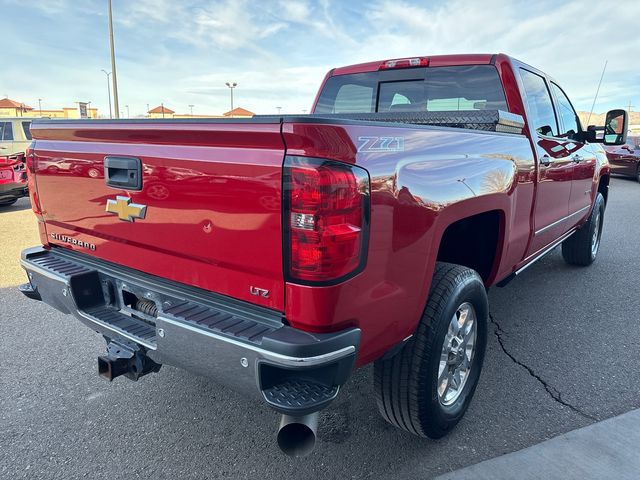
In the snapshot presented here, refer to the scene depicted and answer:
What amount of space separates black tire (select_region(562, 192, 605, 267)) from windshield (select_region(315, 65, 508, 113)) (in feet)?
8.90

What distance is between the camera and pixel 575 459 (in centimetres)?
240

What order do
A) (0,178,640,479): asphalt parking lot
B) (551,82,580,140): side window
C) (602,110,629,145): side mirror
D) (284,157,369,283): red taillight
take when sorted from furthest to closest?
(602,110,629,145): side mirror → (551,82,580,140): side window → (0,178,640,479): asphalt parking lot → (284,157,369,283): red taillight

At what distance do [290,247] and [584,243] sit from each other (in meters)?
4.97

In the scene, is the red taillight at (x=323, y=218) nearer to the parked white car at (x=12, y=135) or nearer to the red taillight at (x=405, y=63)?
the red taillight at (x=405, y=63)

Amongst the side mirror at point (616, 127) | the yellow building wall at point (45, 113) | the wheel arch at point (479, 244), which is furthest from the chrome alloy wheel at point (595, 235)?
the yellow building wall at point (45, 113)

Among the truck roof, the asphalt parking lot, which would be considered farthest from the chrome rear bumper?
the truck roof

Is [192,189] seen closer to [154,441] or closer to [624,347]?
[154,441]

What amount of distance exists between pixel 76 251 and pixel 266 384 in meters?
1.54

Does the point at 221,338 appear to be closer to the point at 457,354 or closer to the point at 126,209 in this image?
the point at 126,209

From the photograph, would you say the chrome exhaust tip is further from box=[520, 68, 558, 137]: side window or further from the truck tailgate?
box=[520, 68, 558, 137]: side window

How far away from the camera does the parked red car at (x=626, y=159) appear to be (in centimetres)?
1568

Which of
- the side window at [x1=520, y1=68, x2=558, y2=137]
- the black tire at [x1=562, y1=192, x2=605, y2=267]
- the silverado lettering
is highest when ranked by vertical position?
the side window at [x1=520, y1=68, x2=558, y2=137]

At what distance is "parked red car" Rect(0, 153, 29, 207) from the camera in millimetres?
8609

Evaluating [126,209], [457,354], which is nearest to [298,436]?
[457,354]
